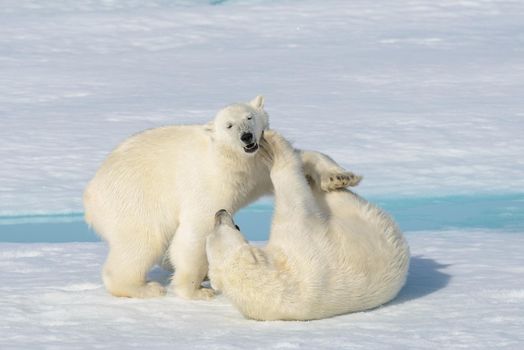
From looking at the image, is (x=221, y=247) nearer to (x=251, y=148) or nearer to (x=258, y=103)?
(x=251, y=148)

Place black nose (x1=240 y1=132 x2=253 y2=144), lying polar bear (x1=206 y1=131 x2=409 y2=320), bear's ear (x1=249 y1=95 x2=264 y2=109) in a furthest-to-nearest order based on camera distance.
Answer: bear's ear (x1=249 y1=95 x2=264 y2=109) < black nose (x1=240 y1=132 x2=253 y2=144) < lying polar bear (x1=206 y1=131 x2=409 y2=320)

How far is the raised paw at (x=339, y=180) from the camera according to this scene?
12.8ft

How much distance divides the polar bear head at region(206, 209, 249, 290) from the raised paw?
0.43 m

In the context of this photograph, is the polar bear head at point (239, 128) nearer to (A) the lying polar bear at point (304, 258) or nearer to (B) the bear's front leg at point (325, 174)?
(A) the lying polar bear at point (304, 258)

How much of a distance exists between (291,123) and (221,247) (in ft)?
13.8

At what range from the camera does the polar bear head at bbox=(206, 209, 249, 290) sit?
3.55 metres

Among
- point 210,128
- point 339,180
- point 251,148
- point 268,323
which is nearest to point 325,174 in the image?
point 339,180

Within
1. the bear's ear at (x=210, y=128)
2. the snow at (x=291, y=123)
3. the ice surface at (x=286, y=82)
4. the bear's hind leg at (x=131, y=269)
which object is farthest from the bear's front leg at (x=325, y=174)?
the ice surface at (x=286, y=82)

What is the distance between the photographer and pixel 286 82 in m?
9.33

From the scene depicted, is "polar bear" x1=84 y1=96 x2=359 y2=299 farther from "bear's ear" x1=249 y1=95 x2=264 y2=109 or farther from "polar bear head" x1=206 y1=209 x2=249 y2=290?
"polar bear head" x1=206 y1=209 x2=249 y2=290

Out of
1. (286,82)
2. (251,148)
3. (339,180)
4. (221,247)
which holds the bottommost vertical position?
(286,82)

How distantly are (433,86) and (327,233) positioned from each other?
5.48 m

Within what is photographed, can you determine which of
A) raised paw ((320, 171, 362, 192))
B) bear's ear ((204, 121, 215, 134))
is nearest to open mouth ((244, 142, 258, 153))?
bear's ear ((204, 121, 215, 134))

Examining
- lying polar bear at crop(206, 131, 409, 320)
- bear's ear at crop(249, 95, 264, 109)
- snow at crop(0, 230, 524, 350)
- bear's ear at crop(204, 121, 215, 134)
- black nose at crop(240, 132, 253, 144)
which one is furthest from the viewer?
bear's ear at crop(249, 95, 264, 109)
